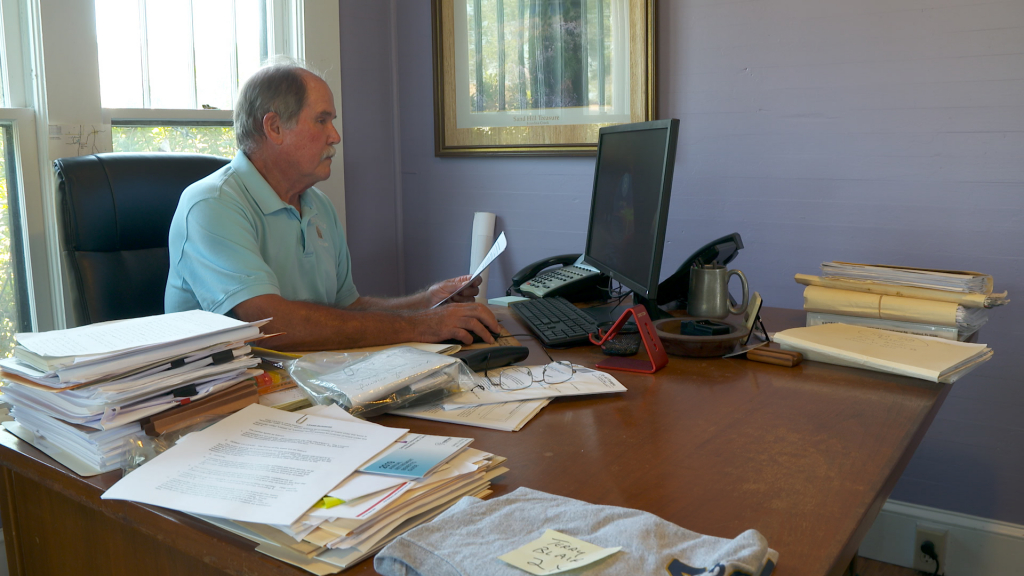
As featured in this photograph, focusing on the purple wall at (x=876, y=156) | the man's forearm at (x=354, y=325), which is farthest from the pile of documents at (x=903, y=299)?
the man's forearm at (x=354, y=325)

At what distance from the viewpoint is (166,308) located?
169cm

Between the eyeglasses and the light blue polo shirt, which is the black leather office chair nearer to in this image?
the light blue polo shirt

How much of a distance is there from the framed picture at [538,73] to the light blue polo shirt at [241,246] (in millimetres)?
901

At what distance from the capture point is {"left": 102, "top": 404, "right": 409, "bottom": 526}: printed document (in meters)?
0.76

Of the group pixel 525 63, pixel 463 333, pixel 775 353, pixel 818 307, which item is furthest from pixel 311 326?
pixel 525 63

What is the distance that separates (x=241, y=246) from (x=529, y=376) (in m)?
0.72

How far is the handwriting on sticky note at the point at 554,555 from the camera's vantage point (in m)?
0.64

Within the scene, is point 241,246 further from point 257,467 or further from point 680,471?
point 680,471

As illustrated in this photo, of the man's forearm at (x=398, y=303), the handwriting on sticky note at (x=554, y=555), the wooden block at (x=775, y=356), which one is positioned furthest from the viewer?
the man's forearm at (x=398, y=303)

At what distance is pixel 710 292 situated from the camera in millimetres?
1671

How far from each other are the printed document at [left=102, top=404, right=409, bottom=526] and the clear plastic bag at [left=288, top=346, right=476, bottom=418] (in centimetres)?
10

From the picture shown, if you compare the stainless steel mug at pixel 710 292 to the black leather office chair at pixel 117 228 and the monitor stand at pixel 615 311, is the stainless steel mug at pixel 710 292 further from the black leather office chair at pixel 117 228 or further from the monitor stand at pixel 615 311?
the black leather office chair at pixel 117 228

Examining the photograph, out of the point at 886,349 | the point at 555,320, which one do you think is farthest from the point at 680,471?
the point at 555,320

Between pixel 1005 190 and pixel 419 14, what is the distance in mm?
2049
